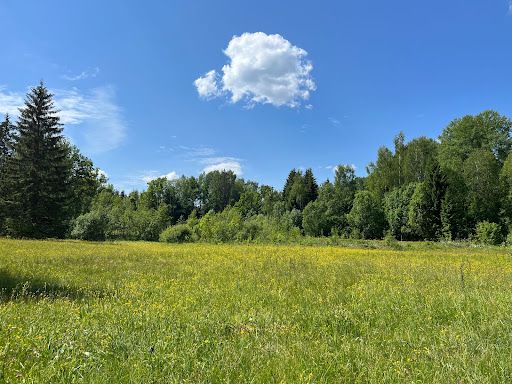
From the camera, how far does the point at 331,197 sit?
69.8 meters

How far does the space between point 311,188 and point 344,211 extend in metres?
17.7

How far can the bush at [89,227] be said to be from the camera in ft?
120

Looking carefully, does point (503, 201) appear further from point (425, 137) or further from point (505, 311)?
point (505, 311)

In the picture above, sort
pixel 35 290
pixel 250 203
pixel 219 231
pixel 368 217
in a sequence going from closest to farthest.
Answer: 1. pixel 35 290
2. pixel 219 231
3. pixel 368 217
4. pixel 250 203

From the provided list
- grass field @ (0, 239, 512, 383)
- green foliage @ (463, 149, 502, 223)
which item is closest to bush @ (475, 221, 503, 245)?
green foliage @ (463, 149, 502, 223)

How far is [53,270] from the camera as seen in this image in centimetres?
929

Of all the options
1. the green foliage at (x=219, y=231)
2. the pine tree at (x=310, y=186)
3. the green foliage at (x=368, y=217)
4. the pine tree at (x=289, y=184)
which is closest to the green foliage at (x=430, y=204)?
the green foliage at (x=368, y=217)

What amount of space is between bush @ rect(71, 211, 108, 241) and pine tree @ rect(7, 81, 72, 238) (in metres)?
3.93

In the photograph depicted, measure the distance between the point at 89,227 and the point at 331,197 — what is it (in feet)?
181

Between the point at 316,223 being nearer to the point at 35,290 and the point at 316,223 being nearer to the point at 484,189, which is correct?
the point at 484,189

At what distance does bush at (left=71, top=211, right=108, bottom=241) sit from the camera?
36.6 metres

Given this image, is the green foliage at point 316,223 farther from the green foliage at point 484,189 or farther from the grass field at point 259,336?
the grass field at point 259,336

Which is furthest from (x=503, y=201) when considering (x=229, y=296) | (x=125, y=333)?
(x=125, y=333)

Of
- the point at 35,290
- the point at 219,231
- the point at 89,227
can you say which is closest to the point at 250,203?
the point at 89,227
